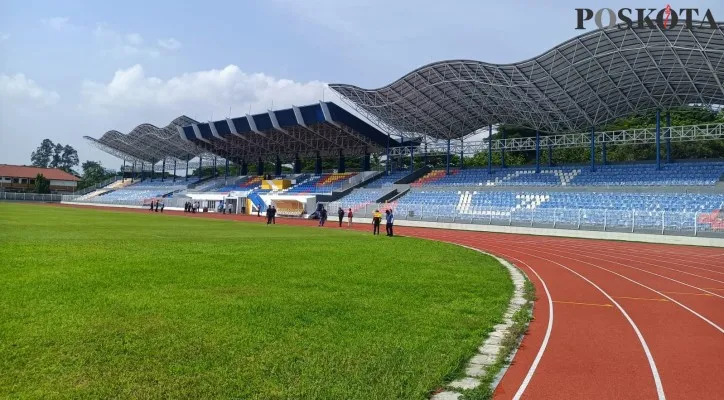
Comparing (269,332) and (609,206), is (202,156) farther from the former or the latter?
(269,332)

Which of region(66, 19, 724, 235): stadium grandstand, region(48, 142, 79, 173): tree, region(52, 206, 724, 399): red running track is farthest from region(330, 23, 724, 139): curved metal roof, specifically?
region(48, 142, 79, 173): tree

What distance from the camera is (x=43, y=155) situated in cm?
15812

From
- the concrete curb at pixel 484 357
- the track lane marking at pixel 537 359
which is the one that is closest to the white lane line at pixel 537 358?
the track lane marking at pixel 537 359

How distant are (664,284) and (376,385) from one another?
10068 millimetres

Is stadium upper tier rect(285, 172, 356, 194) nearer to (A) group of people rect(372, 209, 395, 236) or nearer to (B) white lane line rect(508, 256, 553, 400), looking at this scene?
(A) group of people rect(372, 209, 395, 236)

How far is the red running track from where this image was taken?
16.2ft

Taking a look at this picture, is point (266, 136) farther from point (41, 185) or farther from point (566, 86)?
point (41, 185)

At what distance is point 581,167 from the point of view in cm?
4128

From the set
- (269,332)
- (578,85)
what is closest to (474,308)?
(269,332)

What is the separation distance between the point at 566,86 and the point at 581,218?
36.6ft

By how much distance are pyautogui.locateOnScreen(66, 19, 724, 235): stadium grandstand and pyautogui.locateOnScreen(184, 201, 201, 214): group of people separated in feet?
5.08

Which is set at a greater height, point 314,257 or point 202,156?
point 202,156

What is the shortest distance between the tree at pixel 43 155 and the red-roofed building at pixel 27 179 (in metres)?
68.5

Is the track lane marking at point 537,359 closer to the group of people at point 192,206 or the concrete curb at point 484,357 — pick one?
the concrete curb at point 484,357
